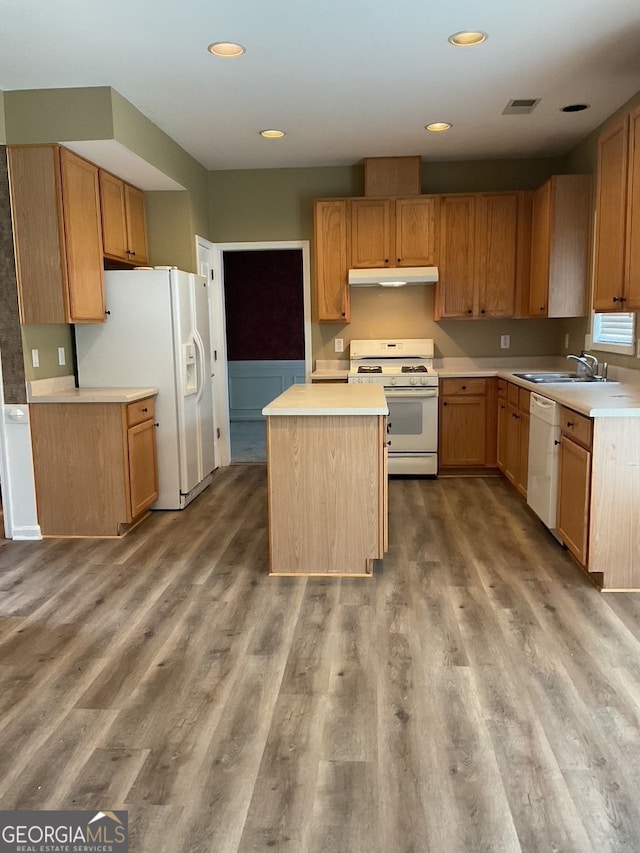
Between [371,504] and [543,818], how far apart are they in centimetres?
176

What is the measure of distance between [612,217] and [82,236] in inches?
120

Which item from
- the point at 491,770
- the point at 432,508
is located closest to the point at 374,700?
the point at 491,770

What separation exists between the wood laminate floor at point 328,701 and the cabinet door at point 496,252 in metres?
2.45

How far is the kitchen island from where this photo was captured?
10.6 feet

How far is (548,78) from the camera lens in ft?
12.0

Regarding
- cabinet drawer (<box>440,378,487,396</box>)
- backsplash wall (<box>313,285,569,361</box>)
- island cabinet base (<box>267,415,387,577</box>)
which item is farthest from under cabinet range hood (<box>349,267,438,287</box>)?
island cabinet base (<box>267,415,387,577</box>)

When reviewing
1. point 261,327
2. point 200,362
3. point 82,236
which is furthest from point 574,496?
point 261,327

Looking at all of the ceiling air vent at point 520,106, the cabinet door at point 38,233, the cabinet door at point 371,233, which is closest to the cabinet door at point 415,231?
the cabinet door at point 371,233

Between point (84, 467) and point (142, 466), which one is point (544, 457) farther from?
point (84, 467)

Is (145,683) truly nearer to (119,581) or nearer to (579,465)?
(119,581)

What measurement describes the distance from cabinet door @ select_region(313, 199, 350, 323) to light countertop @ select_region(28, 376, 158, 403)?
182 cm

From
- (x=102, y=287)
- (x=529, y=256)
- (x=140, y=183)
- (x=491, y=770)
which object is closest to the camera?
(x=491, y=770)

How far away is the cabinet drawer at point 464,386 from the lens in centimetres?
530

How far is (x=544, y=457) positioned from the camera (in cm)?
379
